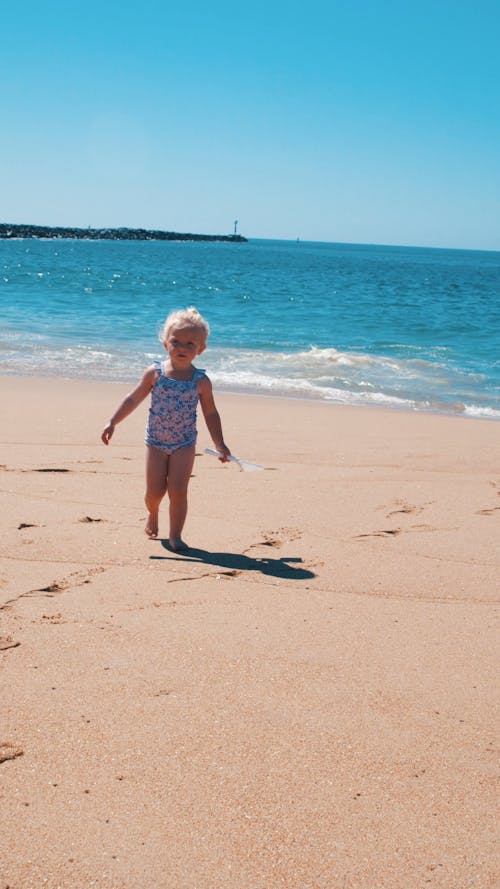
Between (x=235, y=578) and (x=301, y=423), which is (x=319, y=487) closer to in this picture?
(x=235, y=578)

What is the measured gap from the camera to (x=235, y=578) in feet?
12.5

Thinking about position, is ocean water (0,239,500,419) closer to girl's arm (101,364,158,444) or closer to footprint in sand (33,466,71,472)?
footprint in sand (33,466,71,472)

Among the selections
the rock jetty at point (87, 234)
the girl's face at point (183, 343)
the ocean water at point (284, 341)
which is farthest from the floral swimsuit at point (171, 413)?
the rock jetty at point (87, 234)

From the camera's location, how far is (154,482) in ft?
14.3

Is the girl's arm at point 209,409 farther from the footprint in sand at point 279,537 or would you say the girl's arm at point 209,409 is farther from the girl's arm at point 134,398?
the footprint in sand at point 279,537

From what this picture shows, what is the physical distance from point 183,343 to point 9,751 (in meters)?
2.40

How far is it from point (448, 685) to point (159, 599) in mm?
1187

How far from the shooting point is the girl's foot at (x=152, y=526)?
14.2ft

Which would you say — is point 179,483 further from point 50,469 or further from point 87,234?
point 87,234

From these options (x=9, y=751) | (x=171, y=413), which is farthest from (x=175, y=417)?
(x=9, y=751)

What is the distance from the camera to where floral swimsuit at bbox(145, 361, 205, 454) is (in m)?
4.36

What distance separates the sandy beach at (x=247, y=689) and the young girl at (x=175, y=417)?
0.82 ft

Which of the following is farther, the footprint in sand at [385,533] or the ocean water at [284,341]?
the ocean water at [284,341]

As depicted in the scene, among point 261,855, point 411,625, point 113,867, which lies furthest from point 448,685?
point 113,867
